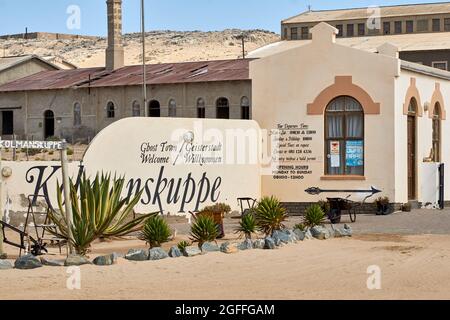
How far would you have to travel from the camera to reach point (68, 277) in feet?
52.6

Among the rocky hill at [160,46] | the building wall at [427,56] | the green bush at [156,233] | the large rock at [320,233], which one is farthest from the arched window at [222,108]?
the rocky hill at [160,46]

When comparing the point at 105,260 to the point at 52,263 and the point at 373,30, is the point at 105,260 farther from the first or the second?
the point at 373,30

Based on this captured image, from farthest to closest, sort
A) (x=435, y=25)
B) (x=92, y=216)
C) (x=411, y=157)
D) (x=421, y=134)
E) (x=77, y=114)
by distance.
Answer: (x=435, y=25), (x=77, y=114), (x=421, y=134), (x=411, y=157), (x=92, y=216)

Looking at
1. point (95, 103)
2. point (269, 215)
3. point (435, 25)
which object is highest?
point (435, 25)

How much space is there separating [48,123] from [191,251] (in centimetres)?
5261

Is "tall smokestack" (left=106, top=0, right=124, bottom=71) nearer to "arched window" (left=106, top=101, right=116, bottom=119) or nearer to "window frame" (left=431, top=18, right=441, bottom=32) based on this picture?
"arched window" (left=106, top=101, right=116, bottom=119)

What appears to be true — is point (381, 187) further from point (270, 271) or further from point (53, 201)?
point (270, 271)

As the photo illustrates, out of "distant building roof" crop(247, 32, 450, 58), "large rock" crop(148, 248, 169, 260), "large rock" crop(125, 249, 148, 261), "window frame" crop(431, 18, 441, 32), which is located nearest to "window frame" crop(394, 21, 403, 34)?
"window frame" crop(431, 18, 441, 32)

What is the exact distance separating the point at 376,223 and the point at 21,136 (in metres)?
46.9

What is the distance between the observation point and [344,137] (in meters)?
30.1

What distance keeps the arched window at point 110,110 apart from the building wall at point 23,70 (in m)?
11.3

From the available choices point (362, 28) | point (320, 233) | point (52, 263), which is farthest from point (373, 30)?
point (52, 263)

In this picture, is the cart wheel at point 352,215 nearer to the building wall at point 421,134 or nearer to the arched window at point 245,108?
the building wall at point 421,134
